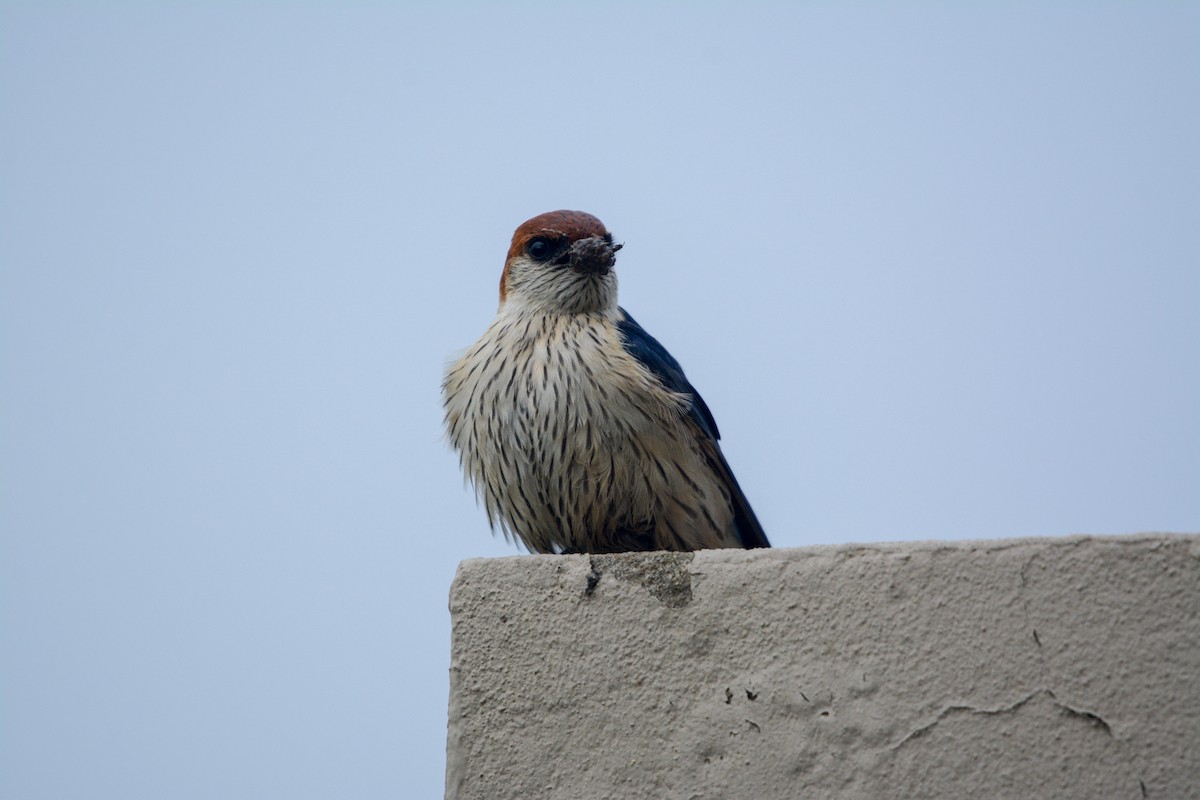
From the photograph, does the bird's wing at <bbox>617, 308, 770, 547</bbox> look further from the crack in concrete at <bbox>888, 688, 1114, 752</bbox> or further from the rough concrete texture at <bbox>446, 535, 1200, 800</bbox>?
the crack in concrete at <bbox>888, 688, 1114, 752</bbox>

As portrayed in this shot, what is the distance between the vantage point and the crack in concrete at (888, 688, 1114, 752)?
2.51 metres

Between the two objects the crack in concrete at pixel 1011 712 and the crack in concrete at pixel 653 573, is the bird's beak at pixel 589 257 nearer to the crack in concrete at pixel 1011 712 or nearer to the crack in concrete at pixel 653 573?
the crack in concrete at pixel 653 573

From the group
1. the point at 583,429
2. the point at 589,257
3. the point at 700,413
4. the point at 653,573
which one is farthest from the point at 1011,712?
the point at 589,257

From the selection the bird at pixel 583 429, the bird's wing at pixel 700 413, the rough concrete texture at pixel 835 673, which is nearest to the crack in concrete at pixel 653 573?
the rough concrete texture at pixel 835 673

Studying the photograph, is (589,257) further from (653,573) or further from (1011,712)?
(1011,712)

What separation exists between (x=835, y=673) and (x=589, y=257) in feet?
7.91

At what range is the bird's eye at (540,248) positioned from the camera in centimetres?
485

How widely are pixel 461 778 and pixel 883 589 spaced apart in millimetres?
1050

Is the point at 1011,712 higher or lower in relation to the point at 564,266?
lower

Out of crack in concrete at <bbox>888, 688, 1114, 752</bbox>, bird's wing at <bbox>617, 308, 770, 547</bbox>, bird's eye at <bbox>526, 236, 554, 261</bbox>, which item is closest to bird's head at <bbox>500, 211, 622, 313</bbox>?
bird's eye at <bbox>526, 236, 554, 261</bbox>

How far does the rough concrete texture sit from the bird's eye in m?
2.02

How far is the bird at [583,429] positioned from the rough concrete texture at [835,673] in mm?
1185

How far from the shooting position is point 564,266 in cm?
479

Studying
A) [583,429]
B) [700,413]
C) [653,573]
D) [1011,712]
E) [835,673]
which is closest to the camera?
[1011,712]
